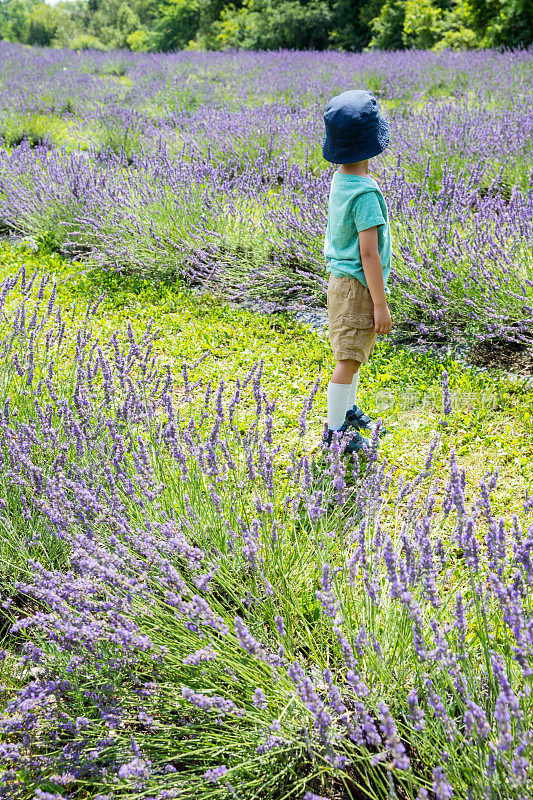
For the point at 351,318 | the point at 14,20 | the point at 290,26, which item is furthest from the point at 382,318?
the point at 14,20

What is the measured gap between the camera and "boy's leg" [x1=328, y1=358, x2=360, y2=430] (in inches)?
102

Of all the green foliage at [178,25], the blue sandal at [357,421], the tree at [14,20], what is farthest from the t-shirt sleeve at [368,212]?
the tree at [14,20]

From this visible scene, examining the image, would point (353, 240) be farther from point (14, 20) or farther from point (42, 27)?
point (14, 20)

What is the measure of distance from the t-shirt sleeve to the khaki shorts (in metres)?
0.26

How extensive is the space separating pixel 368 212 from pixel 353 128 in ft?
1.02

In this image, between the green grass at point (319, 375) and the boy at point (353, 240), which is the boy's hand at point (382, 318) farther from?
the green grass at point (319, 375)

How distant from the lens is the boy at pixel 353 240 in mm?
2193

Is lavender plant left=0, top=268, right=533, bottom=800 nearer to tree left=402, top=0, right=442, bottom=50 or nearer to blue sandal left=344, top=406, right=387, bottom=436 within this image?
blue sandal left=344, top=406, right=387, bottom=436

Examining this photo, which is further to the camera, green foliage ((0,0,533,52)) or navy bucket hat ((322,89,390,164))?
green foliage ((0,0,533,52))

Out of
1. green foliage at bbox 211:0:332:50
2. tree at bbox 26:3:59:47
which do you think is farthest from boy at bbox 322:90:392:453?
tree at bbox 26:3:59:47

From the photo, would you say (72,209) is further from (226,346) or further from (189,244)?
(226,346)

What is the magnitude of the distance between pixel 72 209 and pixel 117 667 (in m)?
4.81

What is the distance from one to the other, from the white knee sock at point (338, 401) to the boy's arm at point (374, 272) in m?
0.36

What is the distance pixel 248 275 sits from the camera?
4.21 meters
